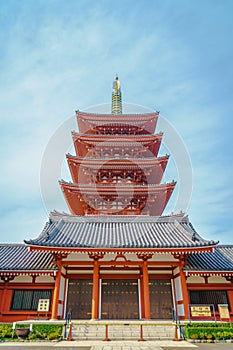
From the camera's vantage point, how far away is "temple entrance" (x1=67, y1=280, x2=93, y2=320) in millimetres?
15598

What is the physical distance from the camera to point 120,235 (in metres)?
17.7

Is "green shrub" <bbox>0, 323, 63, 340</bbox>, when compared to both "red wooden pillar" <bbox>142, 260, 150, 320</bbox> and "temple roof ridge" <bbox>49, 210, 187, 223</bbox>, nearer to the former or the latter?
"red wooden pillar" <bbox>142, 260, 150, 320</bbox>

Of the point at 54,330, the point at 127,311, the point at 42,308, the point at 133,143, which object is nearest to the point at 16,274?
the point at 42,308

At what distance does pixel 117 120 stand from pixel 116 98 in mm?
8853

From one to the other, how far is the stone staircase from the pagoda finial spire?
85.8 feet

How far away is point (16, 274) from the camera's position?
15.4 metres

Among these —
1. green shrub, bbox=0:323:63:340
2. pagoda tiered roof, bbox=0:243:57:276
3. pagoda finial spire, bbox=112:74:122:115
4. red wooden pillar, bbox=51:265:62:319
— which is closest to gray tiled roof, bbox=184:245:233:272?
red wooden pillar, bbox=51:265:62:319

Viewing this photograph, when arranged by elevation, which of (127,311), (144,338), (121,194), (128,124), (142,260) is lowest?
(144,338)

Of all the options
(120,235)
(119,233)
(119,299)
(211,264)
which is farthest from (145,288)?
(211,264)

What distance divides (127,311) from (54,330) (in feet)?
17.4

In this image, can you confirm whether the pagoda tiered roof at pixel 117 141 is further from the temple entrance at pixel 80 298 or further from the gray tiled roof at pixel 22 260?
the temple entrance at pixel 80 298

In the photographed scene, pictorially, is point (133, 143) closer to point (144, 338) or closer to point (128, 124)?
point (128, 124)

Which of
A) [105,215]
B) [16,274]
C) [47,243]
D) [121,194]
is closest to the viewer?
[47,243]

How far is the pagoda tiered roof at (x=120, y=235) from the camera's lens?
47.0ft
